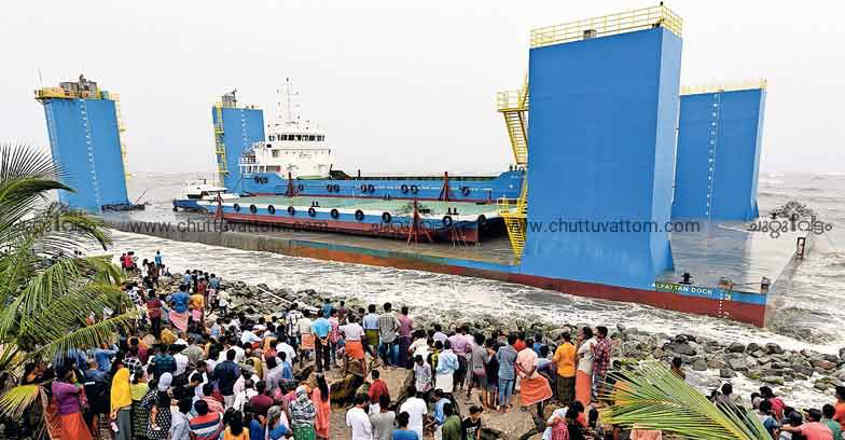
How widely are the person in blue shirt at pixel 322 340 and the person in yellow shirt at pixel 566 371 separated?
302 centimetres

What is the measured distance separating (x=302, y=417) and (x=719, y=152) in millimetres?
17216

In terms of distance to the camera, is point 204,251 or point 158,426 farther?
point 204,251

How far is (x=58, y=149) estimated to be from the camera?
23.4 meters

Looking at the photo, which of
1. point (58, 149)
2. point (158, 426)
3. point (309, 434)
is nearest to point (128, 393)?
point (158, 426)

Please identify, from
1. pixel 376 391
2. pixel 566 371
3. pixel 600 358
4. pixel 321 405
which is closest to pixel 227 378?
pixel 321 405

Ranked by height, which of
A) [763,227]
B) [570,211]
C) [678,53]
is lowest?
[763,227]

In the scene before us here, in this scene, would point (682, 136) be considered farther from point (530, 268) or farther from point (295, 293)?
point (295, 293)

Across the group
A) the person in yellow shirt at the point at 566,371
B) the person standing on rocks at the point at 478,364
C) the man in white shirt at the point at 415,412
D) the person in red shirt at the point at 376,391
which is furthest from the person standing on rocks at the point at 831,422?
the person in red shirt at the point at 376,391

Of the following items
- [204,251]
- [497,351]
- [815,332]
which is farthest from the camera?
[204,251]

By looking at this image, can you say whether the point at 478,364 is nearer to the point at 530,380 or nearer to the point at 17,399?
the point at 530,380

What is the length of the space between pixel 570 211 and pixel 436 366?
6713 mm

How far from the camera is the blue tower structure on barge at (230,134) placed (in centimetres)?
2944

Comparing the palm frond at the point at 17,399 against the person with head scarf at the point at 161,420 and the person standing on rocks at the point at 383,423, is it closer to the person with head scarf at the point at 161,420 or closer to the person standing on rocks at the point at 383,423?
the person with head scarf at the point at 161,420

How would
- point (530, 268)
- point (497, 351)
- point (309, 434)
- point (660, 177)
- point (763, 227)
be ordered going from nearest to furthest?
1. point (309, 434)
2. point (497, 351)
3. point (660, 177)
4. point (530, 268)
5. point (763, 227)
